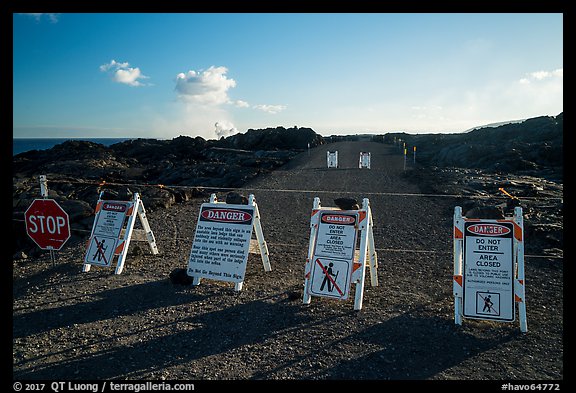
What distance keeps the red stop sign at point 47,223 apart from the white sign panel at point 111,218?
2.24 ft

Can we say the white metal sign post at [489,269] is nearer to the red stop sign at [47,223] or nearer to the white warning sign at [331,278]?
the white warning sign at [331,278]

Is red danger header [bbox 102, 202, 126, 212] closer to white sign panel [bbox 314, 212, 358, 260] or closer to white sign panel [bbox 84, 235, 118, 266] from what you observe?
white sign panel [bbox 84, 235, 118, 266]

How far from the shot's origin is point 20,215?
447 inches

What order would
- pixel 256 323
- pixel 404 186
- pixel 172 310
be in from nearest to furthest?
1. pixel 256 323
2. pixel 172 310
3. pixel 404 186

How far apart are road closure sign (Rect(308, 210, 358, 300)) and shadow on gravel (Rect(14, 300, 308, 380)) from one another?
55 cm

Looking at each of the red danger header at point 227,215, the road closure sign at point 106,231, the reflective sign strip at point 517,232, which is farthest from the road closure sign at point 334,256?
the road closure sign at point 106,231

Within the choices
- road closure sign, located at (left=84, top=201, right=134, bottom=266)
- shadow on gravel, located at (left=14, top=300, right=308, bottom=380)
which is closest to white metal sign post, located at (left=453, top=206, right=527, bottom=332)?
shadow on gravel, located at (left=14, top=300, right=308, bottom=380)

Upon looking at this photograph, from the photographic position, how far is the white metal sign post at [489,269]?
5.72 metres

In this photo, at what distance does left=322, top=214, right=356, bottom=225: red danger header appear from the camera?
6.65 meters

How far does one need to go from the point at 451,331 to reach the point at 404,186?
13.8 metres

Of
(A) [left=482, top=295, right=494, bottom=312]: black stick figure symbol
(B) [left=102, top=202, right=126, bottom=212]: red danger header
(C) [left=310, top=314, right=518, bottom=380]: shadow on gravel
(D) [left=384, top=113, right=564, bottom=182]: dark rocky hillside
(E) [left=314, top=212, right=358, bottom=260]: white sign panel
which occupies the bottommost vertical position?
(C) [left=310, top=314, right=518, bottom=380]: shadow on gravel

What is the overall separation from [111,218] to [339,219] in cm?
463

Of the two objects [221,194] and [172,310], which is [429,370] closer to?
[172,310]
